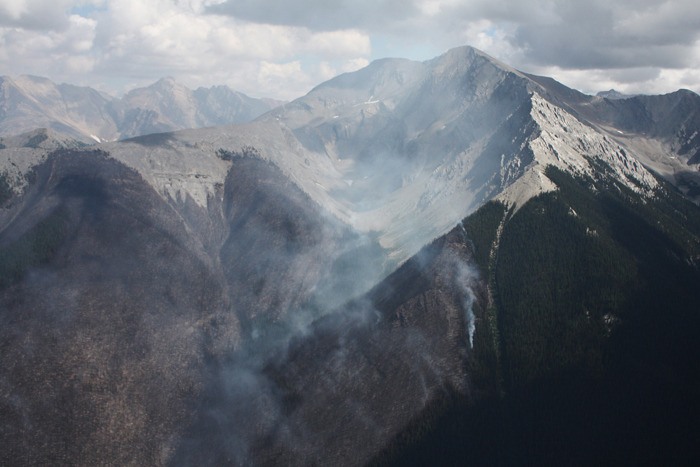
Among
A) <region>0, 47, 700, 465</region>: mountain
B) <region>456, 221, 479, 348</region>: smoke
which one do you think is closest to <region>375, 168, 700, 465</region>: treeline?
<region>0, 47, 700, 465</region>: mountain

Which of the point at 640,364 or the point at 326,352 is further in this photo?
the point at 326,352

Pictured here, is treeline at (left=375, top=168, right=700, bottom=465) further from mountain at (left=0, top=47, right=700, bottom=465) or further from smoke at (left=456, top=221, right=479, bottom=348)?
smoke at (left=456, top=221, right=479, bottom=348)

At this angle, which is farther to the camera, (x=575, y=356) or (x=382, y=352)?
(x=382, y=352)

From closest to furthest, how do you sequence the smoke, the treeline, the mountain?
the treeline < the mountain < the smoke

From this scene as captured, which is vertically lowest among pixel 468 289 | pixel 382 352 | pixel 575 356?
pixel 575 356

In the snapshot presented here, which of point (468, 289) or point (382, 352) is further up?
point (468, 289)

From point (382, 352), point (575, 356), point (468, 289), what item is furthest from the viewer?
point (468, 289)

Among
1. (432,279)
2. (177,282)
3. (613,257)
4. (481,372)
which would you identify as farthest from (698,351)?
(177,282)

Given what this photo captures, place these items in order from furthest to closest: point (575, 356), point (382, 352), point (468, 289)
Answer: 1. point (468, 289)
2. point (382, 352)
3. point (575, 356)

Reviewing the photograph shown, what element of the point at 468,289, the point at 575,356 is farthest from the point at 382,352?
the point at 575,356

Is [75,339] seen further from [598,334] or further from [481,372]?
[598,334]

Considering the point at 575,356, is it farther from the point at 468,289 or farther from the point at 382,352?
the point at 382,352
